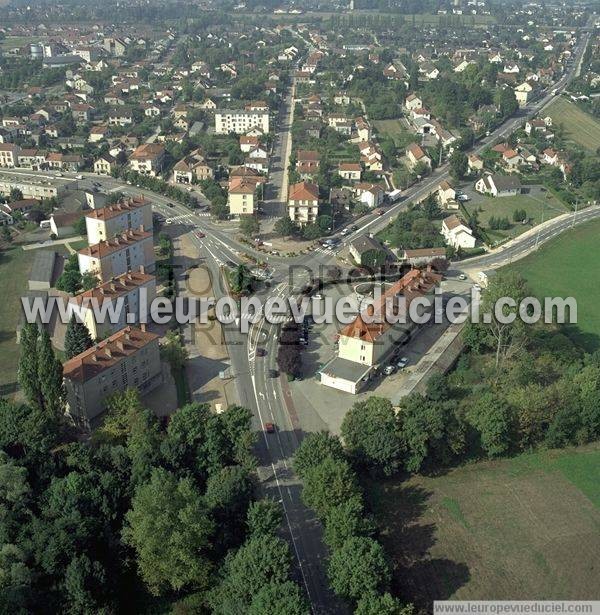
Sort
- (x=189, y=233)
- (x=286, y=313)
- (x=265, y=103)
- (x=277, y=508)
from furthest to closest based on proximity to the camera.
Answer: (x=265, y=103) < (x=189, y=233) < (x=286, y=313) < (x=277, y=508)

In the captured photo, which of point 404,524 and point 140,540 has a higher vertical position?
point 140,540

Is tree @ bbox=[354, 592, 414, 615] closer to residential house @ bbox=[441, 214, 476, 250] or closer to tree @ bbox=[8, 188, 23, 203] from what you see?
residential house @ bbox=[441, 214, 476, 250]

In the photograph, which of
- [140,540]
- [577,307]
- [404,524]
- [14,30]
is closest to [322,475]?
[404,524]

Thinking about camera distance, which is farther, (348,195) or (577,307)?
(348,195)

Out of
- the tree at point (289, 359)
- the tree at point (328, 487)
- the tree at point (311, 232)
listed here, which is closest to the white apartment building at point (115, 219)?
the tree at point (311, 232)

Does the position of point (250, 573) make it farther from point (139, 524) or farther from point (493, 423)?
point (493, 423)

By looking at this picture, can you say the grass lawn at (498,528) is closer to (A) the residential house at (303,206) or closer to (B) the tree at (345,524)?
(B) the tree at (345,524)

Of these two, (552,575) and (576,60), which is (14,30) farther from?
(552,575)
